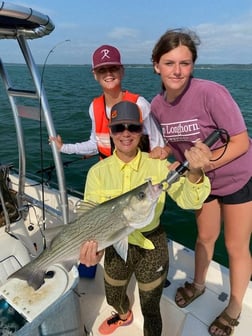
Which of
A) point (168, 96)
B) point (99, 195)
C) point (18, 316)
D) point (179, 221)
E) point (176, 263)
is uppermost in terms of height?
point (168, 96)

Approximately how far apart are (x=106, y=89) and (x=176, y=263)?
220 centimetres

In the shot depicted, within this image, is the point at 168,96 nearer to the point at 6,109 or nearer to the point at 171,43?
the point at 171,43

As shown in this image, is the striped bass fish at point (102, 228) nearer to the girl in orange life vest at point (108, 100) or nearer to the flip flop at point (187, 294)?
the girl in orange life vest at point (108, 100)

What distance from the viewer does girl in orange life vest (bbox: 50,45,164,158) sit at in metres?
2.94

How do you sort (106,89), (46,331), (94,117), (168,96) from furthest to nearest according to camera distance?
(94,117), (106,89), (168,96), (46,331)

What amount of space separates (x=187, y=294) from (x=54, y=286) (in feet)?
4.89

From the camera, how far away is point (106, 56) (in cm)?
293

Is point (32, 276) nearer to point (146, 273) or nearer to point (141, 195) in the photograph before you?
point (146, 273)

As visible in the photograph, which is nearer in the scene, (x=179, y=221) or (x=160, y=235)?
(x=160, y=235)

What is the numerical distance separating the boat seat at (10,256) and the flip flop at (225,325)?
6.08 ft

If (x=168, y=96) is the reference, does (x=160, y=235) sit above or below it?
Answer: below

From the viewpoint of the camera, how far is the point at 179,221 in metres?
7.05

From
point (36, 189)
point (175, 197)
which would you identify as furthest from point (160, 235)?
point (36, 189)

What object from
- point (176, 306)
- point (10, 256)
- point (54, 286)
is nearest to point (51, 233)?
point (54, 286)
